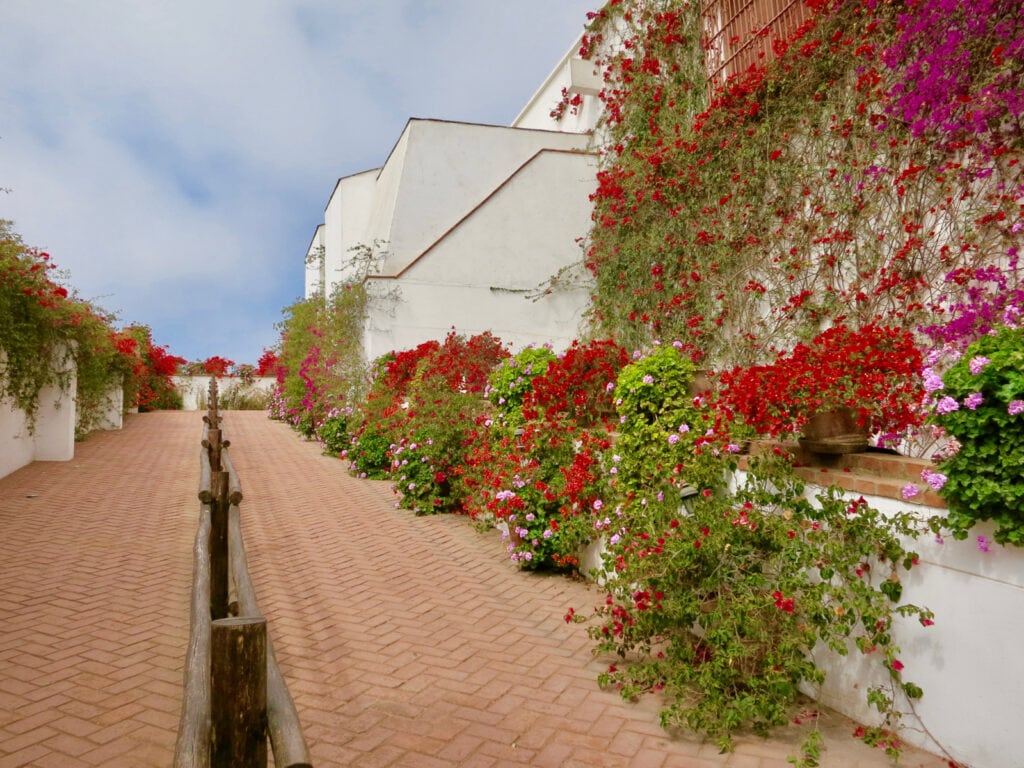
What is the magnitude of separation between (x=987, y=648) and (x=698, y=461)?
69.7 inches

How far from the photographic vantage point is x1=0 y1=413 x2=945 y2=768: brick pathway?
3.11 metres

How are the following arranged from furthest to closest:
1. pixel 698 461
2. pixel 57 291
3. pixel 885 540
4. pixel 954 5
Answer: pixel 57 291 → pixel 954 5 → pixel 698 461 → pixel 885 540

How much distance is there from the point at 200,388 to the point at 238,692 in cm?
2580

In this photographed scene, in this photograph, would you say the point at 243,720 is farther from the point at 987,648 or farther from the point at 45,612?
the point at 45,612

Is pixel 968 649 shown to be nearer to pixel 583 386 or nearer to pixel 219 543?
pixel 583 386

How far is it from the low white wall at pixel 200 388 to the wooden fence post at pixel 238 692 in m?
24.1

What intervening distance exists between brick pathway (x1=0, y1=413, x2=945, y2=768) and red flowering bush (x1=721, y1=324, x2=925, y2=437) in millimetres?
1469

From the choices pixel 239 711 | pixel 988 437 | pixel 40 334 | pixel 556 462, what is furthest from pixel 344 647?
pixel 40 334

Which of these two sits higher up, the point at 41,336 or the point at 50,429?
the point at 41,336

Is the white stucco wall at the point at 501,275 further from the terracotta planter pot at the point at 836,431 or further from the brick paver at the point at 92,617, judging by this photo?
the terracotta planter pot at the point at 836,431

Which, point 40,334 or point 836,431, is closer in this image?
point 836,431

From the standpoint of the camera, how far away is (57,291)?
31.6ft

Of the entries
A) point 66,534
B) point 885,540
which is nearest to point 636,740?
point 885,540

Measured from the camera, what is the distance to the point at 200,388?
25.5 meters
